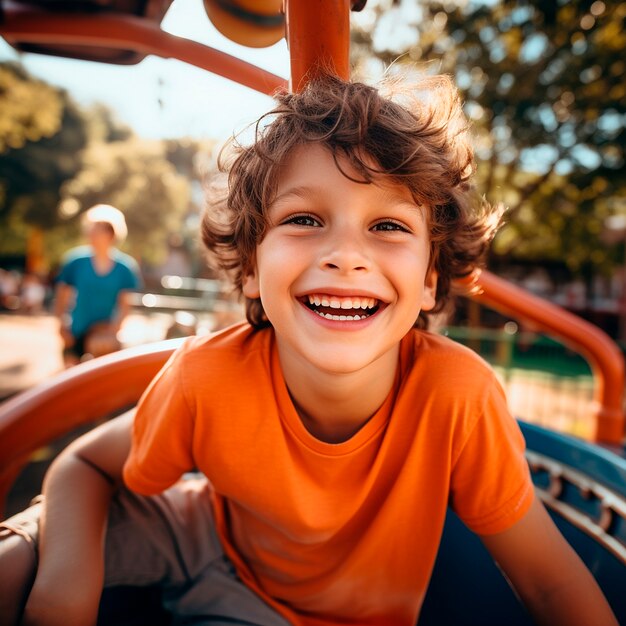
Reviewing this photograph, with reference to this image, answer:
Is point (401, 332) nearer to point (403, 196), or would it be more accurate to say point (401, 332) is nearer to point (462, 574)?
point (403, 196)

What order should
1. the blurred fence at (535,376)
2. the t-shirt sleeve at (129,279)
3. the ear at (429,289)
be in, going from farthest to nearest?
the blurred fence at (535,376) → the t-shirt sleeve at (129,279) → the ear at (429,289)

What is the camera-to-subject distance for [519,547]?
78 centimetres

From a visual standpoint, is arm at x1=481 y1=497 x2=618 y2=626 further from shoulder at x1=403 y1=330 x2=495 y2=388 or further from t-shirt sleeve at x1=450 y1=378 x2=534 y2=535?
shoulder at x1=403 y1=330 x2=495 y2=388

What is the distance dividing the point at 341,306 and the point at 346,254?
8 cm

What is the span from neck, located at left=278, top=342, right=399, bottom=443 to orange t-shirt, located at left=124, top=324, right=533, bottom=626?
0.03 m

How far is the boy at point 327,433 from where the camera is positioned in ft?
2.43

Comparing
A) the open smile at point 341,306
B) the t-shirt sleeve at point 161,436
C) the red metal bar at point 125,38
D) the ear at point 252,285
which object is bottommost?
the t-shirt sleeve at point 161,436

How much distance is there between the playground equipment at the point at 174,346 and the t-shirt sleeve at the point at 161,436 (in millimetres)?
112

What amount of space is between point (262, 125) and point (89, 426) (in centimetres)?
295

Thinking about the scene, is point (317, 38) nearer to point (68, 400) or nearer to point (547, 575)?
point (68, 400)

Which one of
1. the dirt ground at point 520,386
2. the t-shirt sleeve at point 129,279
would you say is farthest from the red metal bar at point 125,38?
the dirt ground at point 520,386

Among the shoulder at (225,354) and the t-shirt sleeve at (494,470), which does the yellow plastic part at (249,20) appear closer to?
the shoulder at (225,354)

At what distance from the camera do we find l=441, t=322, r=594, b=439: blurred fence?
14.9 ft

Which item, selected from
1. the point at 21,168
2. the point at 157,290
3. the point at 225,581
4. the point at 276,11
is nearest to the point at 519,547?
the point at 225,581
